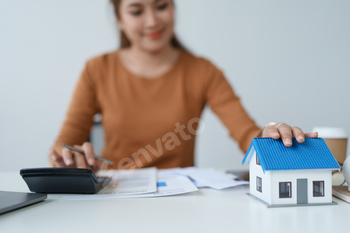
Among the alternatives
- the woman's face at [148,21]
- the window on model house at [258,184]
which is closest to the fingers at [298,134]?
the window on model house at [258,184]

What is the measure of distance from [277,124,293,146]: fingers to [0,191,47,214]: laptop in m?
0.47

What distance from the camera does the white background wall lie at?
2.30m

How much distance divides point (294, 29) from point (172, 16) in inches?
58.8

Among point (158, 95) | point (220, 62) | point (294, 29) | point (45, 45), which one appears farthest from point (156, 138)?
point (294, 29)

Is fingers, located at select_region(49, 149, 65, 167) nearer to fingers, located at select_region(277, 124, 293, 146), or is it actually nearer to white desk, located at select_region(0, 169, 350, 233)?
white desk, located at select_region(0, 169, 350, 233)

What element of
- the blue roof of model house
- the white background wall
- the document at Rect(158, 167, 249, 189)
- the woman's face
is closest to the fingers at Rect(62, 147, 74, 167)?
the document at Rect(158, 167, 249, 189)

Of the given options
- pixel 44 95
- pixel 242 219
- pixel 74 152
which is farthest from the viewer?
pixel 44 95

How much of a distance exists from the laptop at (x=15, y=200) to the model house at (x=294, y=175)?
42cm

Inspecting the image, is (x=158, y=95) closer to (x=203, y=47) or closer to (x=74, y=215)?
(x=74, y=215)

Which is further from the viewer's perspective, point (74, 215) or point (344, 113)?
point (344, 113)

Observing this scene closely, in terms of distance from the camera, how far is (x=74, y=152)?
0.75 meters

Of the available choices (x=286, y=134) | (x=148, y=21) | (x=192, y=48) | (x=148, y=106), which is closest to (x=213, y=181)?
(x=286, y=134)

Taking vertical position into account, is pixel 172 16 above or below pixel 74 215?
above

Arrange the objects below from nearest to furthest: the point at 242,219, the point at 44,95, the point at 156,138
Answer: the point at 242,219 < the point at 156,138 < the point at 44,95
